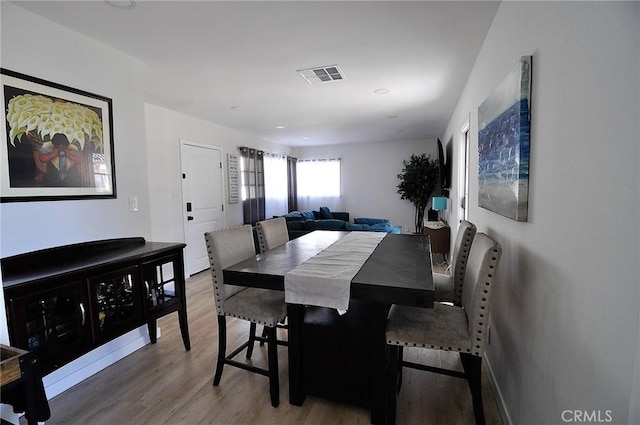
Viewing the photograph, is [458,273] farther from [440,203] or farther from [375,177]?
[375,177]

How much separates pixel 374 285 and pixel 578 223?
780 millimetres

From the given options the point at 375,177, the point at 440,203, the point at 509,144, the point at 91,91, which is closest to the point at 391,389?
the point at 509,144

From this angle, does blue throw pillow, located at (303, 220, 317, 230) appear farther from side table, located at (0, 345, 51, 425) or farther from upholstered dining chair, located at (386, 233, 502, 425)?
side table, located at (0, 345, 51, 425)

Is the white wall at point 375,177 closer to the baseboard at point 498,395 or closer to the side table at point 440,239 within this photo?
the side table at point 440,239

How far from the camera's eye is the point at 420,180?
638 centimetres

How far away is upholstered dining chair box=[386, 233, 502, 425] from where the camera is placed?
4.76 feet

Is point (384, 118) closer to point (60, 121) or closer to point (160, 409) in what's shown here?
point (60, 121)

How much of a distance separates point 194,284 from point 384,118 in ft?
12.3

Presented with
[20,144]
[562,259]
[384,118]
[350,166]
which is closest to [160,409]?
[20,144]

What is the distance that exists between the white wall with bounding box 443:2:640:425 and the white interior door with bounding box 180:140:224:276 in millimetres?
4083

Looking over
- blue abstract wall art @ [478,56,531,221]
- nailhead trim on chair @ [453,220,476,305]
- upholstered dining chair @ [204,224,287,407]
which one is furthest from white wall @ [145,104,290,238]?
blue abstract wall art @ [478,56,531,221]

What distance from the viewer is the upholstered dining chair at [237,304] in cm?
179

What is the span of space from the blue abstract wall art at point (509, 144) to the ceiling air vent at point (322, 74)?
1371mm

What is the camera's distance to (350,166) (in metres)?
7.44
